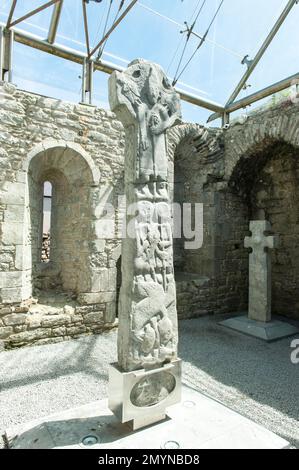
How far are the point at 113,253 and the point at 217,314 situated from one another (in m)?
2.66

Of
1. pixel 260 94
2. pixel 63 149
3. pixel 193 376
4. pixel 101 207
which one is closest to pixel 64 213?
Answer: pixel 101 207

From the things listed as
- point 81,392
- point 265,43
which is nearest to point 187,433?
point 81,392

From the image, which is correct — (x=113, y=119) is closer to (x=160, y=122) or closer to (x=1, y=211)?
(x=1, y=211)

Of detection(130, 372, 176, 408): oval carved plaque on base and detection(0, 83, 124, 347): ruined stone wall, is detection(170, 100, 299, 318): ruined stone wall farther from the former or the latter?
detection(130, 372, 176, 408): oval carved plaque on base

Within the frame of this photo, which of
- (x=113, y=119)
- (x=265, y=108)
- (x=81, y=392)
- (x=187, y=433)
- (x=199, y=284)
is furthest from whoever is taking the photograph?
(x=199, y=284)

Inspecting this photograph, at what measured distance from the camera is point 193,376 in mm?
3260

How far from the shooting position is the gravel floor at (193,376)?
2617 millimetres

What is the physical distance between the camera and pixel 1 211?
12.8ft

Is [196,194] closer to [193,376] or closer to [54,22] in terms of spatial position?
[193,376]

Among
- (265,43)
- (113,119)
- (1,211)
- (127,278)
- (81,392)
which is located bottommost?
(81,392)

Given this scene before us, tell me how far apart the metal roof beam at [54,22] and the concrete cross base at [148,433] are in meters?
6.35

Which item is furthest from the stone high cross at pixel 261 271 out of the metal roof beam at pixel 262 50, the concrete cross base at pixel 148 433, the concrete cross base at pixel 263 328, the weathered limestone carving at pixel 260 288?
the metal roof beam at pixel 262 50
